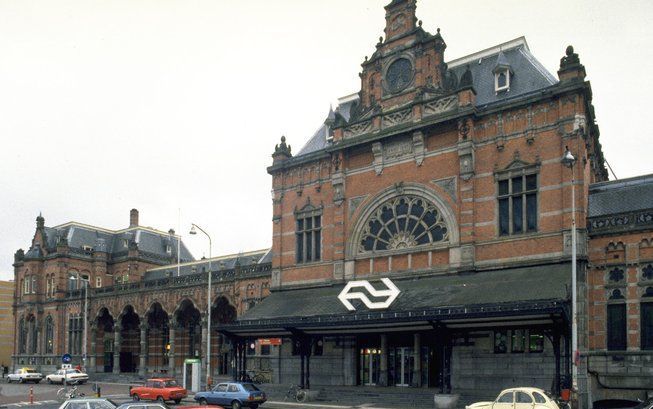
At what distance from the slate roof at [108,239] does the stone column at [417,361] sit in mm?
50493

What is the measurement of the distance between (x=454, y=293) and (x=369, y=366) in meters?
8.76

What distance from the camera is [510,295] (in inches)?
1233

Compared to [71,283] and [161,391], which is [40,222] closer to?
[71,283]

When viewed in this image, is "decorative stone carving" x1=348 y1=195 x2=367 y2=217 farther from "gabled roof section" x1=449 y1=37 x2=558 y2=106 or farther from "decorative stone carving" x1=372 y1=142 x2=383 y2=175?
"gabled roof section" x1=449 y1=37 x2=558 y2=106

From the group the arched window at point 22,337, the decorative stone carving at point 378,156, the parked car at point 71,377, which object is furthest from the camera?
the arched window at point 22,337

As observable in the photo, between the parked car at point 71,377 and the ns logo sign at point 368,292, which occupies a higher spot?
the ns logo sign at point 368,292

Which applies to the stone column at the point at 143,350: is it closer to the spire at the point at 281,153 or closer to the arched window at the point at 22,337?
the arched window at the point at 22,337

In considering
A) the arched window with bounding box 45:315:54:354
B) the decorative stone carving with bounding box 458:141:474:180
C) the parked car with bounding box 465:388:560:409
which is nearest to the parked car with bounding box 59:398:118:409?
the parked car with bounding box 465:388:560:409

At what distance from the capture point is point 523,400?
23844mm

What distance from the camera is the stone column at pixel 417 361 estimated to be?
3697 cm

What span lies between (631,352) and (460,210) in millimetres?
10934

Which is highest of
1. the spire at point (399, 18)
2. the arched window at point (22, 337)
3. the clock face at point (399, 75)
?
the spire at point (399, 18)

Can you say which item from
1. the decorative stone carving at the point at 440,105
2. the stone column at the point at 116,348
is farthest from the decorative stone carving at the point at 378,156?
the stone column at the point at 116,348

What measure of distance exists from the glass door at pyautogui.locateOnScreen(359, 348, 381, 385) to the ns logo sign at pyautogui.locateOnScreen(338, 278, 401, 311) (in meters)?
4.32
